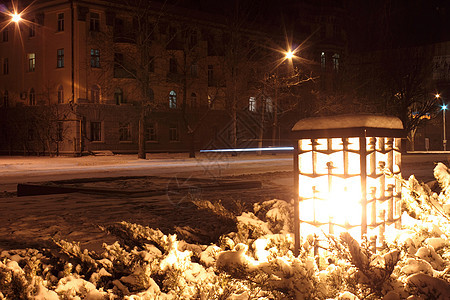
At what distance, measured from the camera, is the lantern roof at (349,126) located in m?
3.19

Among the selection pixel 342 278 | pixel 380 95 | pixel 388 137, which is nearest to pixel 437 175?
pixel 388 137

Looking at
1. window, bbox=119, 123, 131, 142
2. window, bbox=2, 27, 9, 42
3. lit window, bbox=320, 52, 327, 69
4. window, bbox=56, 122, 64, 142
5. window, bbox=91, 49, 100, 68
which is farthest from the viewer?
lit window, bbox=320, 52, 327, 69

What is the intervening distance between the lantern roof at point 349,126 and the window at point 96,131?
43.8 metres

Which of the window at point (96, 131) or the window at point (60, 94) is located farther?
the window at point (96, 131)

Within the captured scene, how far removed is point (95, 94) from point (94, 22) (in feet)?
22.4

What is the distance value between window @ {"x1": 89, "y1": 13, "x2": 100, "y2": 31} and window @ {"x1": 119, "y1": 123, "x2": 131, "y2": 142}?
9.48 metres

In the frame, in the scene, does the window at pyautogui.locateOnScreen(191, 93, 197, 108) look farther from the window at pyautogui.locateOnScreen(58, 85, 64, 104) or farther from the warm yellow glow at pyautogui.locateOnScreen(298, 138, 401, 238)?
the warm yellow glow at pyautogui.locateOnScreen(298, 138, 401, 238)

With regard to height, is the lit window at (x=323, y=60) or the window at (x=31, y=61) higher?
the lit window at (x=323, y=60)

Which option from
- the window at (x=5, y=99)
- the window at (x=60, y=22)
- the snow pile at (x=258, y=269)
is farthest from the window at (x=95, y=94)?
the snow pile at (x=258, y=269)

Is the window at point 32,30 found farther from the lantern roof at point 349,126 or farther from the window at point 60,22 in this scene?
the lantern roof at point 349,126

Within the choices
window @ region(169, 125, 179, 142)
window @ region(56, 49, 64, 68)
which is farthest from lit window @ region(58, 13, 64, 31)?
window @ region(169, 125, 179, 142)

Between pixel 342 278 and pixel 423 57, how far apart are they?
45.3 m

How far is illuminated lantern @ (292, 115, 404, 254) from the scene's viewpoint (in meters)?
3.21

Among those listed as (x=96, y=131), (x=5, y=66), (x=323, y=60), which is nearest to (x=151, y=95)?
(x=96, y=131)
